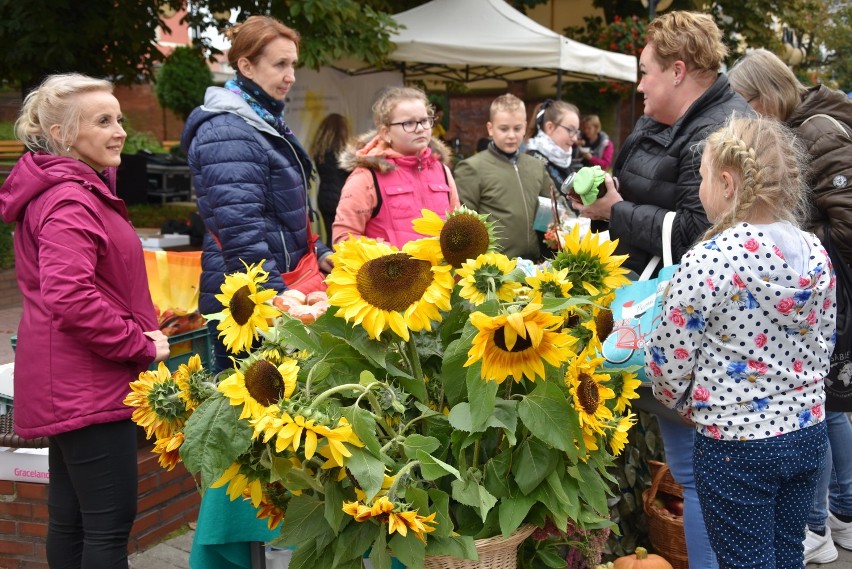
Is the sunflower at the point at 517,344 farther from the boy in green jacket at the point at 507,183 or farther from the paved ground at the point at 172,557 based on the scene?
the boy in green jacket at the point at 507,183

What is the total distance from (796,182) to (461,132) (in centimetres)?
1293

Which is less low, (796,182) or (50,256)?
(796,182)

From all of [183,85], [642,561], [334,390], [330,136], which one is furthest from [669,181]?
[183,85]

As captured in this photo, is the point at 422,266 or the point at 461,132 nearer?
the point at 422,266

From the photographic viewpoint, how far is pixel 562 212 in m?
4.46

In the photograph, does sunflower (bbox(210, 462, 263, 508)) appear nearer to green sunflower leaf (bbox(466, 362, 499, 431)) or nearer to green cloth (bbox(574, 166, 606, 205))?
green sunflower leaf (bbox(466, 362, 499, 431))

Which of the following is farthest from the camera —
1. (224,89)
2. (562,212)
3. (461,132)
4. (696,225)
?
(461,132)

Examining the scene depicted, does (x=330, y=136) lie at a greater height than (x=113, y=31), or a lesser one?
lesser

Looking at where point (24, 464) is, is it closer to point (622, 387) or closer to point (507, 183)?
point (622, 387)

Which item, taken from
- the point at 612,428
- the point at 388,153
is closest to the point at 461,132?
the point at 388,153

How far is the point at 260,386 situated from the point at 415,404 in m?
0.34

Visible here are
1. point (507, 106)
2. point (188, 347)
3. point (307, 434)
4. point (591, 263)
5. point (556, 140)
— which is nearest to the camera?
point (307, 434)

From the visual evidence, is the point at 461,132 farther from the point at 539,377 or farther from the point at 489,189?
the point at 539,377

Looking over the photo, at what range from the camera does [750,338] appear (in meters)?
2.32
